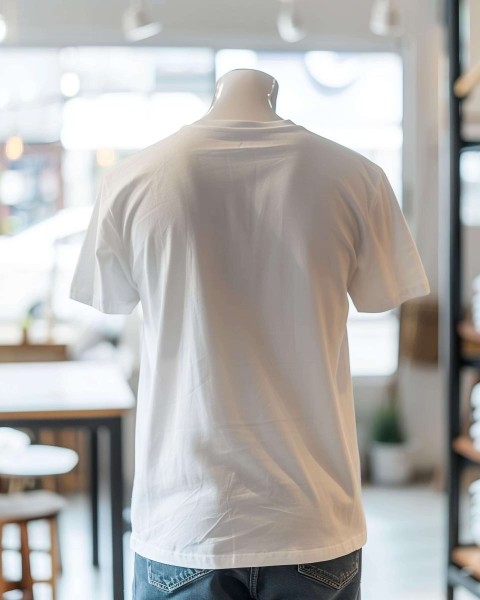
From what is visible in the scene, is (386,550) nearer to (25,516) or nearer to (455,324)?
(455,324)

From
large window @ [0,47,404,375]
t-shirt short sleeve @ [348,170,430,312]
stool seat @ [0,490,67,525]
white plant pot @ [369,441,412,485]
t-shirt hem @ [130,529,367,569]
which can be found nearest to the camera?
t-shirt hem @ [130,529,367,569]

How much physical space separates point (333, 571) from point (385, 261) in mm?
474

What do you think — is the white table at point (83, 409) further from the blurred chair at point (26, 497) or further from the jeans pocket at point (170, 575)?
the jeans pocket at point (170, 575)

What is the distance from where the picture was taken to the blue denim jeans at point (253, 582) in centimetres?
138

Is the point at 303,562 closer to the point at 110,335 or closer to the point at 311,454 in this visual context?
the point at 311,454

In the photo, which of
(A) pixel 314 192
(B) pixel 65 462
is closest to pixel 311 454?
(A) pixel 314 192

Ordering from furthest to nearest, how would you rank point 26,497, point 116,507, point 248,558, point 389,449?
1. point 389,449
2. point 26,497
3. point 116,507
4. point 248,558

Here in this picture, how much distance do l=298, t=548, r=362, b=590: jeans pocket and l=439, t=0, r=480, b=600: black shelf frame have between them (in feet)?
5.74

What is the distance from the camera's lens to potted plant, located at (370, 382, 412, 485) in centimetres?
560

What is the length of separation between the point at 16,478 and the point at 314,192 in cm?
276

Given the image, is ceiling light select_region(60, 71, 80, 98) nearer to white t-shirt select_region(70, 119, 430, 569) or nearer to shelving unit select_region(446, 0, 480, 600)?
shelving unit select_region(446, 0, 480, 600)

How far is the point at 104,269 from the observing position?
155cm

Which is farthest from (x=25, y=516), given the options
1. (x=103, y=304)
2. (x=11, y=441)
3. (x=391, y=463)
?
(x=391, y=463)

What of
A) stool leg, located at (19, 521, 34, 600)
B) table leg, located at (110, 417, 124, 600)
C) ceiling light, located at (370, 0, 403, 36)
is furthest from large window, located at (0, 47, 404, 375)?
table leg, located at (110, 417, 124, 600)
